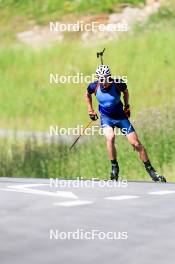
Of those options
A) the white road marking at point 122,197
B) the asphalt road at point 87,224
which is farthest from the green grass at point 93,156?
the white road marking at point 122,197

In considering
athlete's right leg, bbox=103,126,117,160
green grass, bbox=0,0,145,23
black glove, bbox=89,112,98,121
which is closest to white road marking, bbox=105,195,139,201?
athlete's right leg, bbox=103,126,117,160

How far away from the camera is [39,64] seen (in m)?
15.1

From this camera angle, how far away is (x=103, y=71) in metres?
14.0

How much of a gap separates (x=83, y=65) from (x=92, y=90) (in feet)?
3.02

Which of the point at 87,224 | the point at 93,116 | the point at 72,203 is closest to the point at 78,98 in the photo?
the point at 93,116
